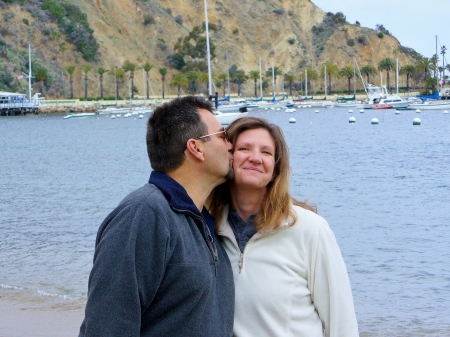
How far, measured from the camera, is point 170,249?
2627 millimetres

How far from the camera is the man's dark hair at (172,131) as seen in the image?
2.89m

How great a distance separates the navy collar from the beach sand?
183 inches

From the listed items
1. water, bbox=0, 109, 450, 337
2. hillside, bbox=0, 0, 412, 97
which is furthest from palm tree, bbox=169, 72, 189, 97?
water, bbox=0, 109, 450, 337

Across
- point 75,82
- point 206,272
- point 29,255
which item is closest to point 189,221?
point 206,272

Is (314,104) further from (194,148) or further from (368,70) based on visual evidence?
(194,148)

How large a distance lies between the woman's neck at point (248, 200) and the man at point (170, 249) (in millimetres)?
220

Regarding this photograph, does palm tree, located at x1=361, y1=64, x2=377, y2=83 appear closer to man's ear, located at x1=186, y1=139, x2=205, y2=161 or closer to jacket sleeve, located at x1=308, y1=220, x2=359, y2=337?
jacket sleeve, located at x1=308, y1=220, x2=359, y2=337

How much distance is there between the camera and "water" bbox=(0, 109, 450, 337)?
9914 millimetres

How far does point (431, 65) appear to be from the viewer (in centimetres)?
12012

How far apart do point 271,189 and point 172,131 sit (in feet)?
1.76

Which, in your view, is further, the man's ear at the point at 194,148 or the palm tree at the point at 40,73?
the palm tree at the point at 40,73

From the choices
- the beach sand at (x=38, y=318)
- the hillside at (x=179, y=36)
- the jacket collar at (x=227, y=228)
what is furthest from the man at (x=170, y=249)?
the hillside at (x=179, y=36)

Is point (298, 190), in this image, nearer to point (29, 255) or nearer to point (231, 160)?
point (29, 255)

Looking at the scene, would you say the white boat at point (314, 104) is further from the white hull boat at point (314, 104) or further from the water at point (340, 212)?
the water at point (340, 212)
